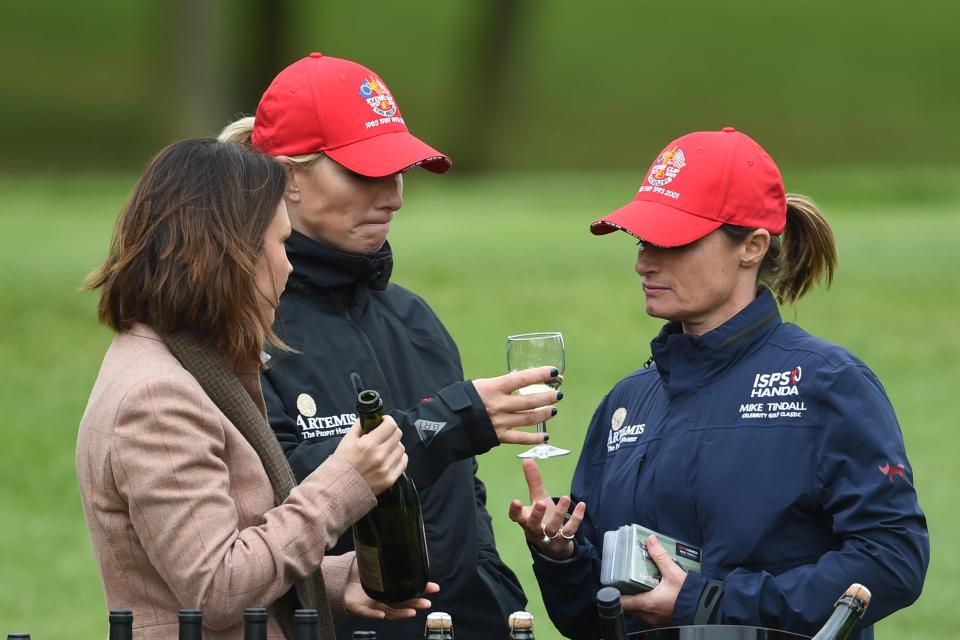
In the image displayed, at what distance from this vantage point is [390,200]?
4586mm

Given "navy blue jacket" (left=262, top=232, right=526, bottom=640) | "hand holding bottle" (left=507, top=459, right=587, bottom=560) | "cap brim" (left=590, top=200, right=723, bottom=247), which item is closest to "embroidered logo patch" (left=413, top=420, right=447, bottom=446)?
"navy blue jacket" (left=262, top=232, right=526, bottom=640)

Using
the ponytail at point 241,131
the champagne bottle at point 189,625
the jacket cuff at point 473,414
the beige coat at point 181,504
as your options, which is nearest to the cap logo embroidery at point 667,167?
the jacket cuff at point 473,414

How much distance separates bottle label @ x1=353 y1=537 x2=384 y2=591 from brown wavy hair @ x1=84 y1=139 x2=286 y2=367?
2.06 feet

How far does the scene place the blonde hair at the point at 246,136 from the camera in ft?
14.8

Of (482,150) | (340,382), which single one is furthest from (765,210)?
(482,150)

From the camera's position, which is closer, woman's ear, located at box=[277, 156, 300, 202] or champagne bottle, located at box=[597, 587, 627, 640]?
champagne bottle, located at box=[597, 587, 627, 640]

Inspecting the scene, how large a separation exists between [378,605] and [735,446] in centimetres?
101

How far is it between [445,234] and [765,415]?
18.5m

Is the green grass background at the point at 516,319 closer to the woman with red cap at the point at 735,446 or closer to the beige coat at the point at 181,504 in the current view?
the woman with red cap at the point at 735,446

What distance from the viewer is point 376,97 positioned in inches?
185

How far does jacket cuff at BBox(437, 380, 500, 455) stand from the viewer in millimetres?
3988

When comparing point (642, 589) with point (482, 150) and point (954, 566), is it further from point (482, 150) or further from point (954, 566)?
point (482, 150)

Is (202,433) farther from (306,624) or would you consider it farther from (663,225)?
(663,225)

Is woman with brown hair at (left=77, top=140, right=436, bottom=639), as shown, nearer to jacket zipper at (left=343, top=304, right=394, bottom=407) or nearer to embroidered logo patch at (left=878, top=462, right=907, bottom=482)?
jacket zipper at (left=343, top=304, right=394, bottom=407)
